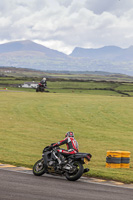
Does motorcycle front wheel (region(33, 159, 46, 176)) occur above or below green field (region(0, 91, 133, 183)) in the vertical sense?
above

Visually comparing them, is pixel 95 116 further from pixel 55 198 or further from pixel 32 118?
pixel 55 198

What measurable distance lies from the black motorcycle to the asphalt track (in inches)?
10.5

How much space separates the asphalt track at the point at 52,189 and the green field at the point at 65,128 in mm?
1921

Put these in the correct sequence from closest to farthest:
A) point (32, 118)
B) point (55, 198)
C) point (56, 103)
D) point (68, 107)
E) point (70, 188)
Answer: point (55, 198) < point (70, 188) < point (32, 118) < point (68, 107) < point (56, 103)

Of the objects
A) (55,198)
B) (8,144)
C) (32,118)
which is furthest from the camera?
(32,118)

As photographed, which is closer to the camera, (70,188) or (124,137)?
(70,188)

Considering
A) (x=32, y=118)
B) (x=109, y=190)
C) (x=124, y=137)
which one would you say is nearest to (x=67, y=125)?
(x=32, y=118)

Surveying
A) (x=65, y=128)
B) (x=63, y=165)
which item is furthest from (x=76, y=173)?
(x=65, y=128)

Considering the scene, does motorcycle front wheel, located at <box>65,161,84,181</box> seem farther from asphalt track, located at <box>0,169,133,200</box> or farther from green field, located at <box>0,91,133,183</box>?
green field, located at <box>0,91,133,183</box>

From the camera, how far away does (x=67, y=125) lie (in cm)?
3403

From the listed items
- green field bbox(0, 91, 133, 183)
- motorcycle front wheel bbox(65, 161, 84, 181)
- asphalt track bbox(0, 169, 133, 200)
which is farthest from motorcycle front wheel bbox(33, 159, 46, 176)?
green field bbox(0, 91, 133, 183)

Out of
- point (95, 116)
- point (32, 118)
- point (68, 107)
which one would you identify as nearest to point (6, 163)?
point (32, 118)

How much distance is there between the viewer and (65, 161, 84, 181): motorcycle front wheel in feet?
40.9

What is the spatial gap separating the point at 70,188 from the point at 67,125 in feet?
74.3
